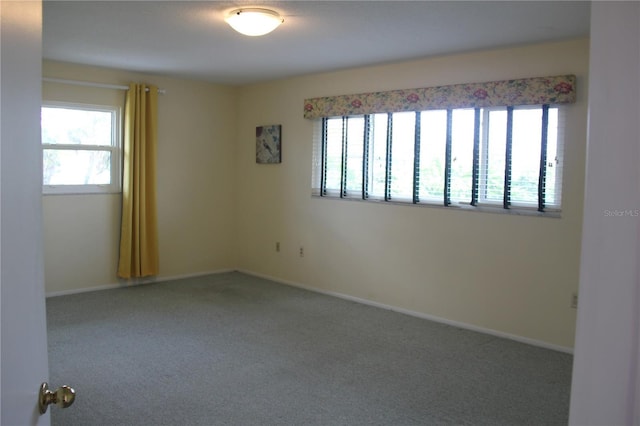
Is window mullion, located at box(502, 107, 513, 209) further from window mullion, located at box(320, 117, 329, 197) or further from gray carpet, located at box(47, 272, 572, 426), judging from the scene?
window mullion, located at box(320, 117, 329, 197)

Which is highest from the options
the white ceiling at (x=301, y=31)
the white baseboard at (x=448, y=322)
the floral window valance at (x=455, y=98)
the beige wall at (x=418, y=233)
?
the white ceiling at (x=301, y=31)

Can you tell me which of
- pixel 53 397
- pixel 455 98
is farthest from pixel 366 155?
pixel 53 397

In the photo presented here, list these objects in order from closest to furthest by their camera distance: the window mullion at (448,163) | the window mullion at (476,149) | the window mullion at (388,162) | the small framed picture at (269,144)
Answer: the window mullion at (476,149)
the window mullion at (448,163)
the window mullion at (388,162)
the small framed picture at (269,144)

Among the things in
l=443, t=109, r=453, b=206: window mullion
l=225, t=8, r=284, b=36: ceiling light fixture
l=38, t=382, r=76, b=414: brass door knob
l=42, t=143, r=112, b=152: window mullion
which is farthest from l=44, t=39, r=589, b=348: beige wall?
l=38, t=382, r=76, b=414: brass door knob

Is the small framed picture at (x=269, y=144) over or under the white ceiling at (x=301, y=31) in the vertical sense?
under

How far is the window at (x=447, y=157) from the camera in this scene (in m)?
4.09

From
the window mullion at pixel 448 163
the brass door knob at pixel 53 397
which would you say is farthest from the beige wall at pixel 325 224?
the brass door knob at pixel 53 397

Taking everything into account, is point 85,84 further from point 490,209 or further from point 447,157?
point 490,209

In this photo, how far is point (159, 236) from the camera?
19.8 ft

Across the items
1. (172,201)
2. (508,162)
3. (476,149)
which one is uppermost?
(476,149)

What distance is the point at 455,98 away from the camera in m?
4.43

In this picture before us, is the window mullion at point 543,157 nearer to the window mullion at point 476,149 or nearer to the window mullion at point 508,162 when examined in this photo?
the window mullion at point 508,162

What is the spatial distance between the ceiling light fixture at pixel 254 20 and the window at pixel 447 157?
1866mm

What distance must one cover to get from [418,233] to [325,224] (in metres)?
1.18
